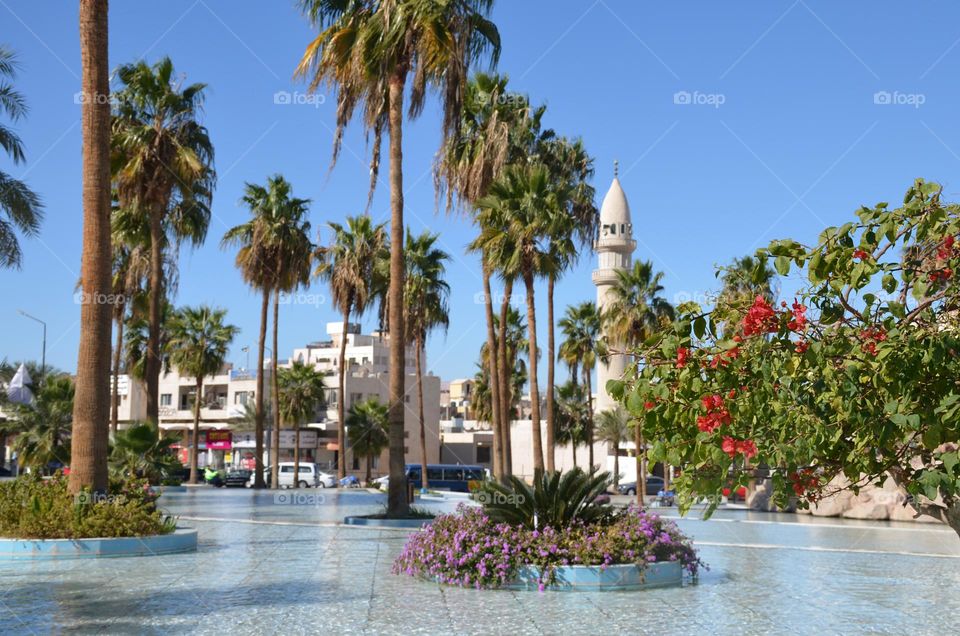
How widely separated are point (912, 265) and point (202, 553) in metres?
13.2

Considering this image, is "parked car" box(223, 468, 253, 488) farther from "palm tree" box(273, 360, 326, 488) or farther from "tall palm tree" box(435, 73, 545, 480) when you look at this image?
"tall palm tree" box(435, 73, 545, 480)

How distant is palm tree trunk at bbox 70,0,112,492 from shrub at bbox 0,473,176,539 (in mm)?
395

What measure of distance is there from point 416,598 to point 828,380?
24.5 feet

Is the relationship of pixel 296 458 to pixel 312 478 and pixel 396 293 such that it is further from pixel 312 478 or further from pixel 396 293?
pixel 396 293

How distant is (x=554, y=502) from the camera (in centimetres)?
1335

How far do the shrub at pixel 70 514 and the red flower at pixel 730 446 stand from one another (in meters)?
12.7

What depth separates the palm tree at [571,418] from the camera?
243ft

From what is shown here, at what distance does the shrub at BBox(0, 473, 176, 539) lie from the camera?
49.8 feet

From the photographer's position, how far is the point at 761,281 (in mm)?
5477

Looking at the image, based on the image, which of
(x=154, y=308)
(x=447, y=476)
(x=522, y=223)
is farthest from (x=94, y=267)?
(x=447, y=476)

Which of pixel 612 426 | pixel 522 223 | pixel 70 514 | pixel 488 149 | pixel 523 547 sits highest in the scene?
pixel 488 149
